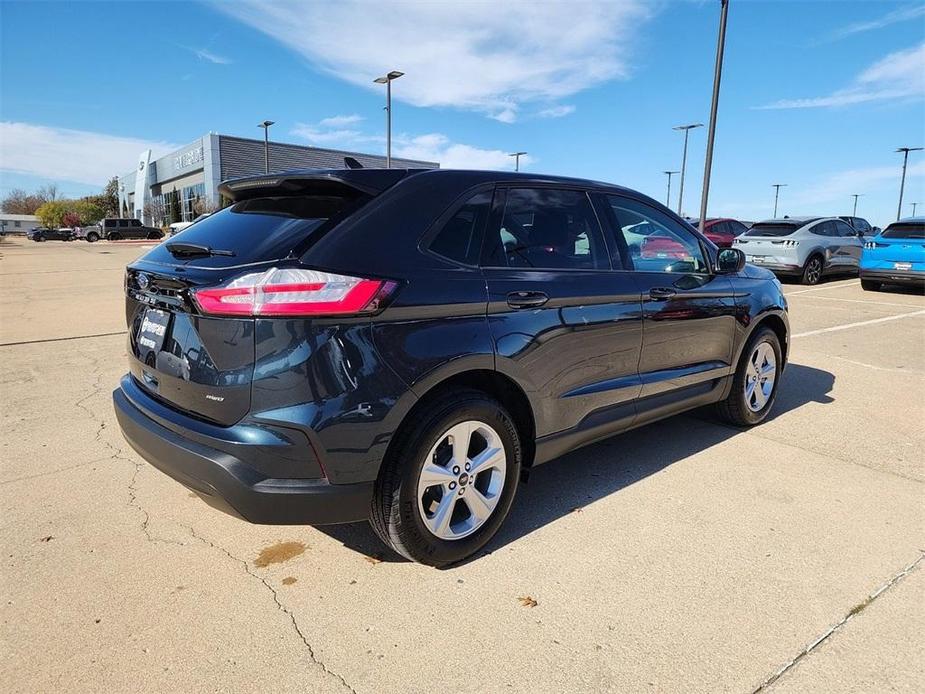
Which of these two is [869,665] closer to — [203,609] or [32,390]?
[203,609]

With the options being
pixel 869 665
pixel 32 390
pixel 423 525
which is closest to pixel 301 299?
pixel 423 525

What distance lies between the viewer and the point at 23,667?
2061mm

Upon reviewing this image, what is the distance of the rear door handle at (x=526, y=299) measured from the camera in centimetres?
276

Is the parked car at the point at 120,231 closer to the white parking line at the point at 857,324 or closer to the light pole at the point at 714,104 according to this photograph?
the light pole at the point at 714,104

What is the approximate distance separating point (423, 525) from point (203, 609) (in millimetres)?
900

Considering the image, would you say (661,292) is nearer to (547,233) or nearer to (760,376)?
(547,233)

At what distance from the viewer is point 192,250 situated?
258 centimetres

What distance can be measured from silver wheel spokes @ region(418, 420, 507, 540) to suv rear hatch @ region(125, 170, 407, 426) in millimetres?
816

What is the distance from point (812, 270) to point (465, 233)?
14959 mm

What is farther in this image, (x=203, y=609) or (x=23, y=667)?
(x=203, y=609)

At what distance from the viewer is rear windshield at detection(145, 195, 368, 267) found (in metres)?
2.36

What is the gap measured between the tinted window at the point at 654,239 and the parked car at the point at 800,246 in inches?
482

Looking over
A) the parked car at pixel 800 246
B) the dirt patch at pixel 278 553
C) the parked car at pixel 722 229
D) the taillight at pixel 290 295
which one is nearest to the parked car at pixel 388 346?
the taillight at pixel 290 295

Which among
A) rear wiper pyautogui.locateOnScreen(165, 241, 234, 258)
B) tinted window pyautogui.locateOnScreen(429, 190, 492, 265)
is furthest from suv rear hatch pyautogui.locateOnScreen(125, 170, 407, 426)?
tinted window pyautogui.locateOnScreen(429, 190, 492, 265)
